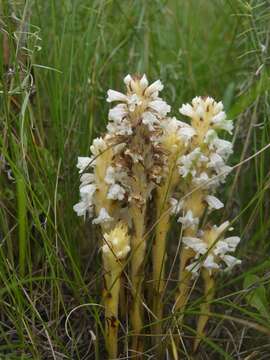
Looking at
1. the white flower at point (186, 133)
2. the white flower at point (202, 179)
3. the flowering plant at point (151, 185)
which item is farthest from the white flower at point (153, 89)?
the white flower at point (202, 179)

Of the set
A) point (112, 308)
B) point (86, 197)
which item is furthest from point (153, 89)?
point (112, 308)

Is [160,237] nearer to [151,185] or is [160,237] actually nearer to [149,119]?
[151,185]

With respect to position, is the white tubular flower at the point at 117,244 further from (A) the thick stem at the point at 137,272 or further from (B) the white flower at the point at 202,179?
(B) the white flower at the point at 202,179

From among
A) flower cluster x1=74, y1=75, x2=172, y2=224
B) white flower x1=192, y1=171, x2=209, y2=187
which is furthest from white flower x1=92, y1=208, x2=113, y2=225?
white flower x1=192, y1=171, x2=209, y2=187

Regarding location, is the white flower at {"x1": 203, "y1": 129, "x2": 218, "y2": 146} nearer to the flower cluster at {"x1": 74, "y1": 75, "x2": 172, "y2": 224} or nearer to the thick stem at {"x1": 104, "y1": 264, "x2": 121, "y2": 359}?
the flower cluster at {"x1": 74, "y1": 75, "x2": 172, "y2": 224}

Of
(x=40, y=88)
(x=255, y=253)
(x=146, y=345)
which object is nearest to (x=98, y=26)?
(x=40, y=88)
